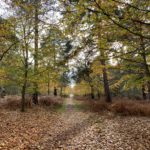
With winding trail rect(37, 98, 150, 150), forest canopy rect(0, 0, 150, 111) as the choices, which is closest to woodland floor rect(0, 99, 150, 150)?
winding trail rect(37, 98, 150, 150)

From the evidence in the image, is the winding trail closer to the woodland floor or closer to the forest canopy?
the woodland floor

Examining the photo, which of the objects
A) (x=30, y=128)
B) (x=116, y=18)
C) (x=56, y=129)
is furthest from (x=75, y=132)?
(x=116, y=18)

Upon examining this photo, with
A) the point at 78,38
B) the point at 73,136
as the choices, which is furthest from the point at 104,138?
the point at 78,38

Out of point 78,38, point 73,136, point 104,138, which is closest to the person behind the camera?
point 78,38

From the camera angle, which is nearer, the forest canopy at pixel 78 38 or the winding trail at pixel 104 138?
the forest canopy at pixel 78 38

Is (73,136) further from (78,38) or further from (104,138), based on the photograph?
(78,38)

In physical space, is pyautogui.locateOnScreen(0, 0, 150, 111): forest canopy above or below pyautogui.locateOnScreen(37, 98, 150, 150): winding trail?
above

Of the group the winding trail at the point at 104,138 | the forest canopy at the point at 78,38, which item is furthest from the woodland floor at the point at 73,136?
the forest canopy at the point at 78,38

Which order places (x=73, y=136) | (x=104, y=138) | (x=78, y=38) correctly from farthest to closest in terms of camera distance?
(x=73, y=136)
(x=104, y=138)
(x=78, y=38)

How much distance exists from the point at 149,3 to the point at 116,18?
A: 841mm

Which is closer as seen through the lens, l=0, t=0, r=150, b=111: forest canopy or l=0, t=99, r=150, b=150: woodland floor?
l=0, t=0, r=150, b=111: forest canopy

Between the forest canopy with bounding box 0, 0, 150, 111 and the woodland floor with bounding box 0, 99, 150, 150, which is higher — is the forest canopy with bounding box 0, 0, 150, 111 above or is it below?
above

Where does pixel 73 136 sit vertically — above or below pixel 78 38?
below

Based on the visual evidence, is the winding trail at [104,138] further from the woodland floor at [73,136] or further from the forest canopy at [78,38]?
the forest canopy at [78,38]
